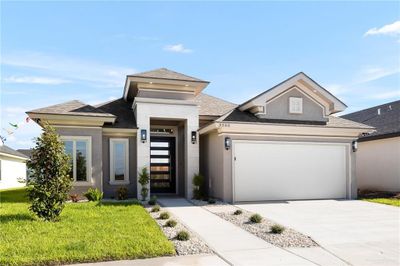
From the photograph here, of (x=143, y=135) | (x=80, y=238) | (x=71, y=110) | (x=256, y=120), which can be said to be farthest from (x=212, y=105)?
(x=80, y=238)

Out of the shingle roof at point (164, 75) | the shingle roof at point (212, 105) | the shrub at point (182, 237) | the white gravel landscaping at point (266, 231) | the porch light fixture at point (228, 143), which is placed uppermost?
the shingle roof at point (164, 75)

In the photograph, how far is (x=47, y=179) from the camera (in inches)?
347

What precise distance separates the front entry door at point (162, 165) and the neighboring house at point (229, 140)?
3.48ft

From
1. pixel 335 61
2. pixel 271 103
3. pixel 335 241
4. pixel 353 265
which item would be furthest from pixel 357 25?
pixel 353 265

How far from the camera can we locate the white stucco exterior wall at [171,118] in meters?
14.1

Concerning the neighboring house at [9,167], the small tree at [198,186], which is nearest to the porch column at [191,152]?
the small tree at [198,186]

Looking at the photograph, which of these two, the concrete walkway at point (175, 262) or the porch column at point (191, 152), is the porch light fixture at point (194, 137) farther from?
the concrete walkway at point (175, 262)

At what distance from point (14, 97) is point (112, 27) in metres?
6.11

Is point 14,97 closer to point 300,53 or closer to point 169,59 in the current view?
point 169,59

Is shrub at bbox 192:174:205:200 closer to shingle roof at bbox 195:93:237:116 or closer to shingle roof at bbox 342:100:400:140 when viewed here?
shingle roof at bbox 195:93:237:116

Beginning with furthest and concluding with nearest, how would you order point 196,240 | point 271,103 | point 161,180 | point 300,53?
point 161,180
point 271,103
point 300,53
point 196,240

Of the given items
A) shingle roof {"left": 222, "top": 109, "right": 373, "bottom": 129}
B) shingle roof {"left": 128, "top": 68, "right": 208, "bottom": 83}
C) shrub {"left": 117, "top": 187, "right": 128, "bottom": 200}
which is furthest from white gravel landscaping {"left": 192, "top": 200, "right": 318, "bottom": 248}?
shingle roof {"left": 128, "top": 68, "right": 208, "bottom": 83}

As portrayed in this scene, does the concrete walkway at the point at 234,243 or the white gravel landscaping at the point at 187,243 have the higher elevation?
the white gravel landscaping at the point at 187,243

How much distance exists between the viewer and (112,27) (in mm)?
12305
